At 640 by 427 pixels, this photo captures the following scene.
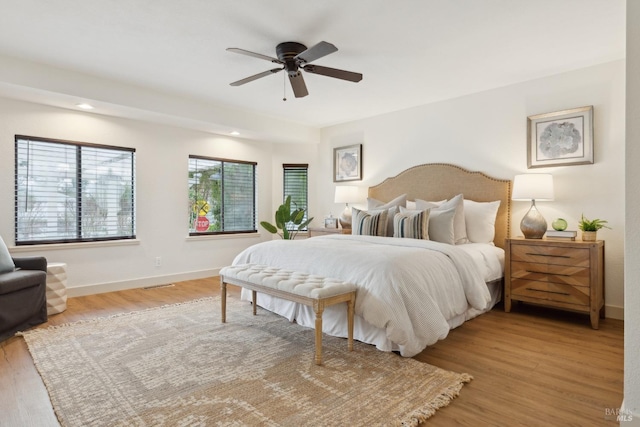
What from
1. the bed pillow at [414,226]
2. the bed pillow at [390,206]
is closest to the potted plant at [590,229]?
the bed pillow at [414,226]

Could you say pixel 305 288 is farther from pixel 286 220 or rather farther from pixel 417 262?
pixel 286 220

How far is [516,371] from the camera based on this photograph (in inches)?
92.8

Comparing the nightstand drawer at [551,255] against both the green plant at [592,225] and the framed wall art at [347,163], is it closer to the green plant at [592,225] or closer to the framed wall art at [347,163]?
the green plant at [592,225]

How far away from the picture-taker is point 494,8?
8.42 feet

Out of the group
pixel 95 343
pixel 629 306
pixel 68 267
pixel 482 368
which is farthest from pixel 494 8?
pixel 68 267

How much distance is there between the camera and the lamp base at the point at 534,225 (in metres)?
3.61

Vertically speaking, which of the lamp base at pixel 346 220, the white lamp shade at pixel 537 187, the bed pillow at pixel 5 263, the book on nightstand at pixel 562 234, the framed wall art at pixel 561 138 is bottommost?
the bed pillow at pixel 5 263

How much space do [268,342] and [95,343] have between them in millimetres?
1331

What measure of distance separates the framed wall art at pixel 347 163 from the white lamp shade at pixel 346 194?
293 mm

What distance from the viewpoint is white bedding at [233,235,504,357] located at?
2.52m

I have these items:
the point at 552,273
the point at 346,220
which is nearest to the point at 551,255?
the point at 552,273

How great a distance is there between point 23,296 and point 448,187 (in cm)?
455

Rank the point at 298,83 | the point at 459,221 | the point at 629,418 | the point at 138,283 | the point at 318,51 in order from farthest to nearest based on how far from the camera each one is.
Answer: the point at 138,283, the point at 459,221, the point at 298,83, the point at 318,51, the point at 629,418

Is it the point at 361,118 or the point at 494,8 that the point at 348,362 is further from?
the point at 361,118
